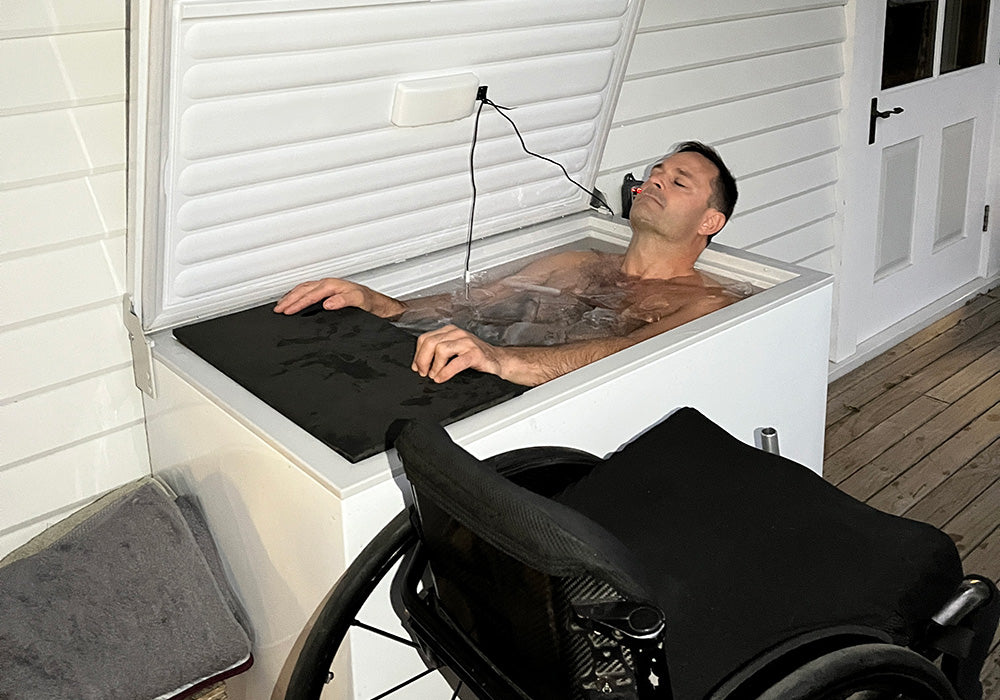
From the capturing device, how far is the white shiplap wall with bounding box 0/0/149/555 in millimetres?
1611

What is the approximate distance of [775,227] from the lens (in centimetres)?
321

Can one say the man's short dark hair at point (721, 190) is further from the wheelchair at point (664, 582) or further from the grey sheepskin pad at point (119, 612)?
the grey sheepskin pad at point (119, 612)

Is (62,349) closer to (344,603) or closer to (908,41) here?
(344,603)

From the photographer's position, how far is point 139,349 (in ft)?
5.95

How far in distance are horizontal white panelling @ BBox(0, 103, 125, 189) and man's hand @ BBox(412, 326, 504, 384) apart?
0.63 metres

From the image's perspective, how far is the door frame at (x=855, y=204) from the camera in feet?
10.8

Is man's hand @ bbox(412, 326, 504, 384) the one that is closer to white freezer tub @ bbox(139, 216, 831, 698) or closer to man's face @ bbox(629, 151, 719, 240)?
white freezer tub @ bbox(139, 216, 831, 698)

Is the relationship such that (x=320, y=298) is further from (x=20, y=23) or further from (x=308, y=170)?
(x=20, y=23)

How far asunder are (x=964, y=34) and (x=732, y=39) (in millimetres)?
1441

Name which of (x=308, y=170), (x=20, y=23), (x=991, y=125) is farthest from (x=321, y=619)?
(x=991, y=125)

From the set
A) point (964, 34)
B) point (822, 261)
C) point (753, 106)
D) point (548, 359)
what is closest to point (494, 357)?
point (548, 359)

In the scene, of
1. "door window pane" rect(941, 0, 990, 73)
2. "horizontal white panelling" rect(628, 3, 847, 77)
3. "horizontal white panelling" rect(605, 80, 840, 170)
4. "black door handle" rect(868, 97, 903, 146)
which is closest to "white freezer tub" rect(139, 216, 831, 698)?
"horizontal white panelling" rect(605, 80, 840, 170)

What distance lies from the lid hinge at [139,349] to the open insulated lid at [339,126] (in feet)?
0.10

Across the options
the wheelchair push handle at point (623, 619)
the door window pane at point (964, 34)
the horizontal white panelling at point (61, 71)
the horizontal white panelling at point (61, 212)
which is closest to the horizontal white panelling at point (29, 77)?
the horizontal white panelling at point (61, 71)
